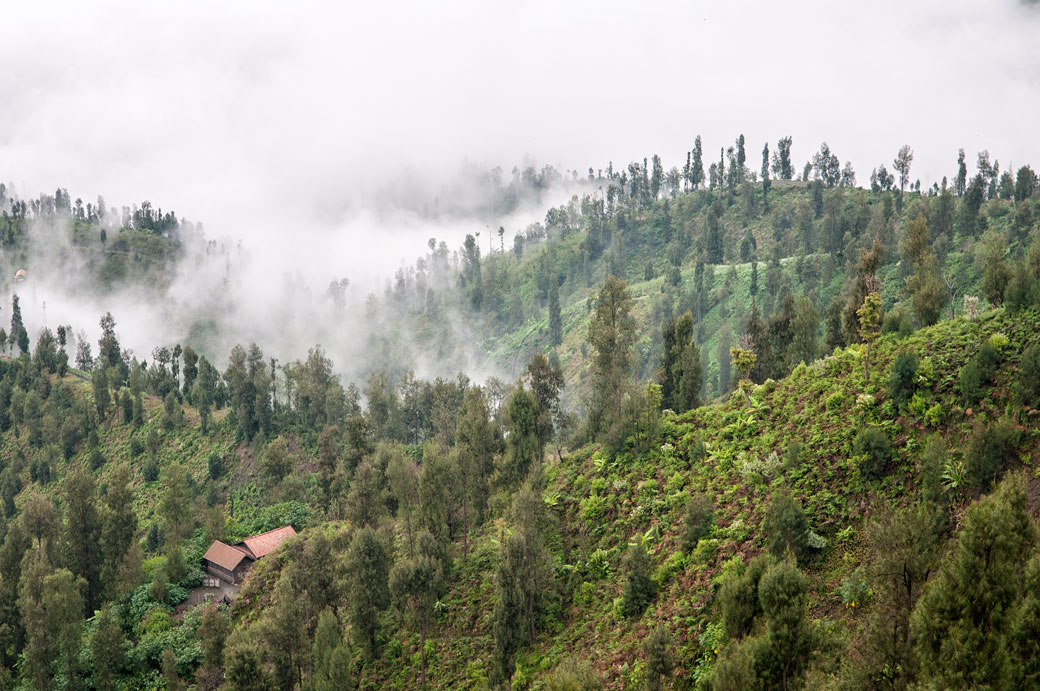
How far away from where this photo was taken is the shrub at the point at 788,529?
3866 centimetres

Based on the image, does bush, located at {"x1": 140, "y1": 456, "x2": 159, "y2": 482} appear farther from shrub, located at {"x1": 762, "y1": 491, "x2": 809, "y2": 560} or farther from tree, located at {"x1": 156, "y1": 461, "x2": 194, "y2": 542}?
shrub, located at {"x1": 762, "y1": 491, "x2": 809, "y2": 560}

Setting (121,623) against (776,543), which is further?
(121,623)

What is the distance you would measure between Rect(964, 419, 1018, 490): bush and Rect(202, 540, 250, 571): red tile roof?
6827 cm

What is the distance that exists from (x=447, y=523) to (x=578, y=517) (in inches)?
451

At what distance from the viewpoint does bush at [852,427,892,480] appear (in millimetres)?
40844

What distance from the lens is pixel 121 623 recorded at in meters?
67.6

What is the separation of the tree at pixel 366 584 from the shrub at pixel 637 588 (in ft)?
64.6

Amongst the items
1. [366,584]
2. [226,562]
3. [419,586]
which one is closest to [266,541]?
[226,562]

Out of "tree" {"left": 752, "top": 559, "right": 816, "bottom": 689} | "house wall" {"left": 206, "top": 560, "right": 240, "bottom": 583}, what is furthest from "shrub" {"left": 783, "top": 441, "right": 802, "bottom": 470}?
"house wall" {"left": 206, "top": 560, "right": 240, "bottom": 583}

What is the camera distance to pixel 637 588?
42719mm

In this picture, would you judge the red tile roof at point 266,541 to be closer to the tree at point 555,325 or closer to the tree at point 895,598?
the tree at point 895,598

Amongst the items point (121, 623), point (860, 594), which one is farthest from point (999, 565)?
point (121, 623)

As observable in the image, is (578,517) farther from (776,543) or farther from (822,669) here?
(822,669)

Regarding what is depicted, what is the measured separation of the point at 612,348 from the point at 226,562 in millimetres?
47625
